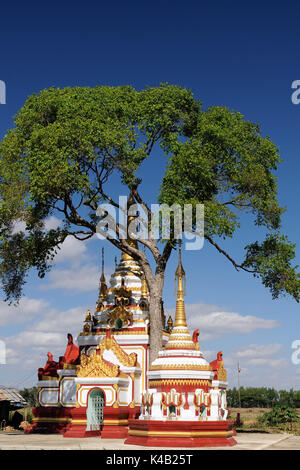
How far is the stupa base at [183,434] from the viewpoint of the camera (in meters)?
19.2

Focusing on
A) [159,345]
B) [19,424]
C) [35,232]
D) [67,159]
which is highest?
[67,159]

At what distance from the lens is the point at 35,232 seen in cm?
2664

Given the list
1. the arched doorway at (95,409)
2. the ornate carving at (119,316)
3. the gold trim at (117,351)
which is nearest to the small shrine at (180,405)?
the arched doorway at (95,409)

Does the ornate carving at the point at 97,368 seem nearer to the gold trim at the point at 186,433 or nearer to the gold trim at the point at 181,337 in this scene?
the gold trim at the point at 181,337

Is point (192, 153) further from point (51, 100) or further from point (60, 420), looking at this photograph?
point (60, 420)

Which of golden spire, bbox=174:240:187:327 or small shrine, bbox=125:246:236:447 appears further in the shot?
golden spire, bbox=174:240:187:327

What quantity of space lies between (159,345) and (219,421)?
15.9 ft

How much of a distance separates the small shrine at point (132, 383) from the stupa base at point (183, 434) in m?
0.03

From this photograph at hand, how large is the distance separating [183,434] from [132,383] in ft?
24.2

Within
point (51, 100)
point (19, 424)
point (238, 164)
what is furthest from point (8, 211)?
point (19, 424)

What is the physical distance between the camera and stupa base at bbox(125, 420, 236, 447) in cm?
1916

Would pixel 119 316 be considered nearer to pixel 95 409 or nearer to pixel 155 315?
pixel 95 409

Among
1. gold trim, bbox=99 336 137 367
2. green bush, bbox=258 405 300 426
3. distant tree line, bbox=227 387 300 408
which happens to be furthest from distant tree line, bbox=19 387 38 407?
gold trim, bbox=99 336 137 367

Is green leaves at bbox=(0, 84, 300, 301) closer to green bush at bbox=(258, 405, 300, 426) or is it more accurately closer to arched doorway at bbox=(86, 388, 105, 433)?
arched doorway at bbox=(86, 388, 105, 433)
